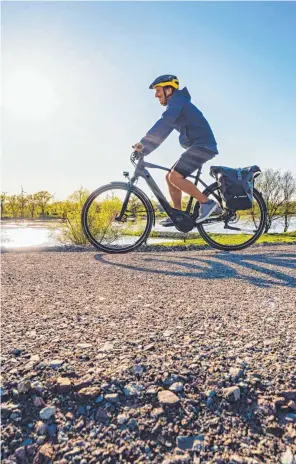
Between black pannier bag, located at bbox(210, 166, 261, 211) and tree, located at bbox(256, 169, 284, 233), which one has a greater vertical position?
tree, located at bbox(256, 169, 284, 233)

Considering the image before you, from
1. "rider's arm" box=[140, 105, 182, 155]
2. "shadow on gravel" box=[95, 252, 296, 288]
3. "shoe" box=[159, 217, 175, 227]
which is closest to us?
"shadow on gravel" box=[95, 252, 296, 288]

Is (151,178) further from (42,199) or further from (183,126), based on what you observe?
(42,199)

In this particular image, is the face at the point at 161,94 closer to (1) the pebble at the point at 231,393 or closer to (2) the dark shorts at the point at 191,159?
(2) the dark shorts at the point at 191,159

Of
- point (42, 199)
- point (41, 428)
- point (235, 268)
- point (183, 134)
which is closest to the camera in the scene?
point (41, 428)

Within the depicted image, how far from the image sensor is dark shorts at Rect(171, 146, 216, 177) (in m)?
4.17

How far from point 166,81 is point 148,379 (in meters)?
3.84

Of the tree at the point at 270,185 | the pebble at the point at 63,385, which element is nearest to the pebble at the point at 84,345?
the pebble at the point at 63,385

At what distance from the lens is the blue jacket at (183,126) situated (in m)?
3.98

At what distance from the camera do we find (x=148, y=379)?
1.43m

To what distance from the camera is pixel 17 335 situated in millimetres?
1848

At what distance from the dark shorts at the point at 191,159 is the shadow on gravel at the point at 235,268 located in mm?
1285

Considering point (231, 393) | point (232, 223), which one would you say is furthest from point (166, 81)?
point (231, 393)

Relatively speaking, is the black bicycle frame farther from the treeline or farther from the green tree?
the green tree

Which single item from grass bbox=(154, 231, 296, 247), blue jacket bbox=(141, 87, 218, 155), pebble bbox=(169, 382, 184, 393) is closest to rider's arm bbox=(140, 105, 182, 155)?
blue jacket bbox=(141, 87, 218, 155)
